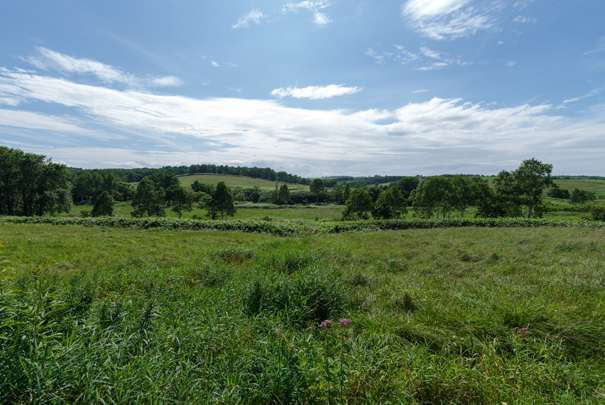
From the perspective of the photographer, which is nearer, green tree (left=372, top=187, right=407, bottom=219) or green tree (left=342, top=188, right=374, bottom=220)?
green tree (left=372, top=187, right=407, bottom=219)

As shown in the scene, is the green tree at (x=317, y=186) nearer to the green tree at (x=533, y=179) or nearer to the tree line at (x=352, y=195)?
the tree line at (x=352, y=195)

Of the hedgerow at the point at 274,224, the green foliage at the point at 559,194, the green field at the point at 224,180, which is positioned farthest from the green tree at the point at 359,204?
the green foliage at the point at 559,194

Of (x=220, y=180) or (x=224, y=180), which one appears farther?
(x=224, y=180)

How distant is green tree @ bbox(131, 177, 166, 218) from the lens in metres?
44.9

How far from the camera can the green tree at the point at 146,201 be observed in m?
44.9

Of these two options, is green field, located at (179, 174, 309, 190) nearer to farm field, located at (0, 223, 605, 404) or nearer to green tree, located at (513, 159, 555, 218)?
green tree, located at (513, 159, 555, 218)

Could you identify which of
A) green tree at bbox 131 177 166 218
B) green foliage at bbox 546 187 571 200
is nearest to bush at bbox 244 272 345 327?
green tree at bbox 131 177 166 218

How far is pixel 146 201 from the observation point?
4512 cm

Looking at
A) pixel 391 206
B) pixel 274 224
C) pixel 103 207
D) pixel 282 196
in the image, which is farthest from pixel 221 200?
pixel 282 196

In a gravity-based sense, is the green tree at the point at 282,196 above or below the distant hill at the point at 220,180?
below

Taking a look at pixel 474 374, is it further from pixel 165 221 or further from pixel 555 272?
pixel 165 221

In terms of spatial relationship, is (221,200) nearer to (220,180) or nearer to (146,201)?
(146,201)

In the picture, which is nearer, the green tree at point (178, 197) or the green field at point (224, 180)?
the green tree at point (178, 197)

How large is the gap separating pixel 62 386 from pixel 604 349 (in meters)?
6.23
